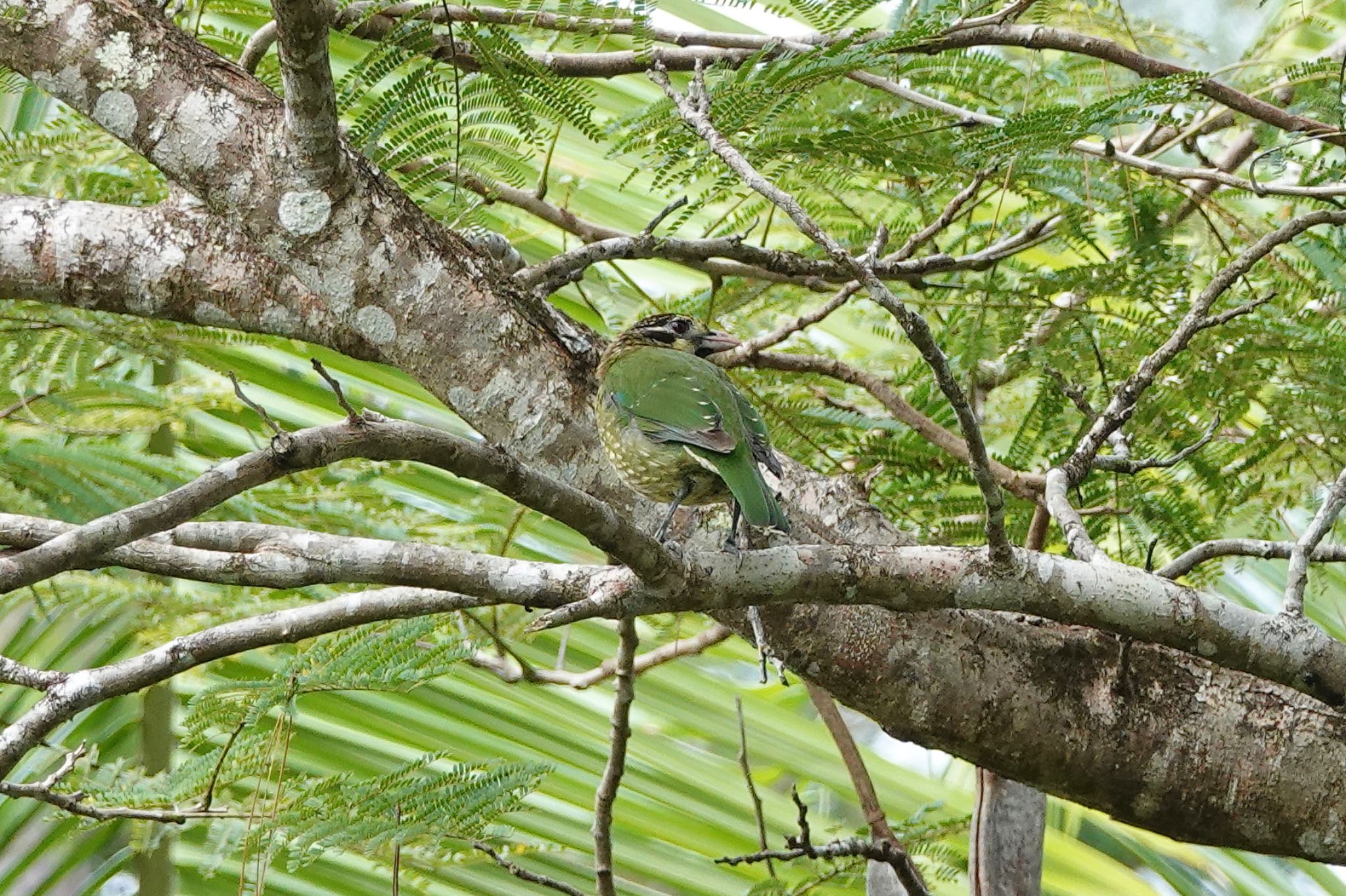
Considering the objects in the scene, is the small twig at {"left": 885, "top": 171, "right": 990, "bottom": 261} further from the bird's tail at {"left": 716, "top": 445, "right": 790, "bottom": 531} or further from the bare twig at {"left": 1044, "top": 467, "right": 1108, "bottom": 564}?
the bird's tail at {"left": 716, "top": 445, "right": 790, "bottom": 531}

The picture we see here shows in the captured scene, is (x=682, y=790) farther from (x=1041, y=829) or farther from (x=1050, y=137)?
(x=1050, y=137)

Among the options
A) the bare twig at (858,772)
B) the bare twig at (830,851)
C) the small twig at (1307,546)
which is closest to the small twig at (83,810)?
the bare twig at (830,851)

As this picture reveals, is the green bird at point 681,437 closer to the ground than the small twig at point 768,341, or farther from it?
closer to the ground

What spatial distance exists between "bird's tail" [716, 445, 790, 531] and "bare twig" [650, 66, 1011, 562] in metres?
0.40

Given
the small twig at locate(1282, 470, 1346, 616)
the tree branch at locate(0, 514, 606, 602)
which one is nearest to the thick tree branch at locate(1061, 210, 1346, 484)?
the small twig at locate(1282, 470, 1346, 616)

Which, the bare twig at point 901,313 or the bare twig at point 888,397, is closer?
the bare twig at point 901,313

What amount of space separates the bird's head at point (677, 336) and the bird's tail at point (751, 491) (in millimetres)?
→ 654

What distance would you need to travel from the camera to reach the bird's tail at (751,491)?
8.20 ft

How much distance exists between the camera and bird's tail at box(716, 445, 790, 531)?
2.50m

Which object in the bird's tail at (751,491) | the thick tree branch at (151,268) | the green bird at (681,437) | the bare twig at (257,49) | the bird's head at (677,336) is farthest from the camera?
the bird's head at (677,336)

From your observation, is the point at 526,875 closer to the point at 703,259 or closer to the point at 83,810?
the point at 83,810

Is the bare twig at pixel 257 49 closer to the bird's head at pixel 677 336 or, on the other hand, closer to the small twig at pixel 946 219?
the bird's head at pixel 677 336

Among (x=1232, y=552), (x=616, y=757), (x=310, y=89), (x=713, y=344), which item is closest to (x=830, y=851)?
(x=616, y=757)

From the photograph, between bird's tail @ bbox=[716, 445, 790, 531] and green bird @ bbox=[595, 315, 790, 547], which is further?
green bird @ bbox=[595, 315, 790, 547]
